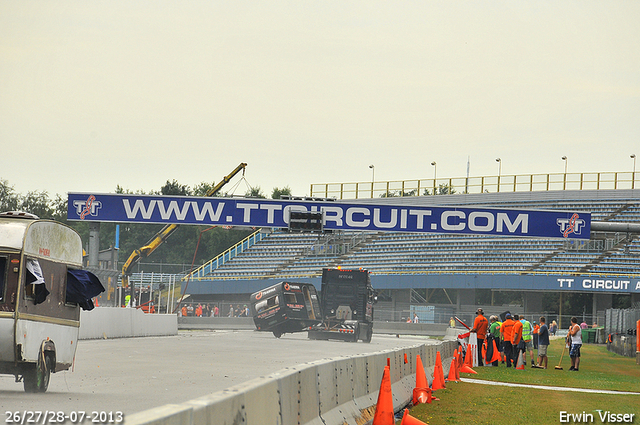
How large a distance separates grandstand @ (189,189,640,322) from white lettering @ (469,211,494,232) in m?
16.3

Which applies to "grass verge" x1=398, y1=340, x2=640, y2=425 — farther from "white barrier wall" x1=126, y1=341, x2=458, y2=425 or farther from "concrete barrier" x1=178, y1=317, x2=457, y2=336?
"concrete barrier" x1=178, y1=317, x2=457, y2=336

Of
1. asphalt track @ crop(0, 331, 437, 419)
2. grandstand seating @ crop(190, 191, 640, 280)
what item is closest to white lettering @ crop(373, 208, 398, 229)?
asphalt track @ crop(0, 331, 437, 419)

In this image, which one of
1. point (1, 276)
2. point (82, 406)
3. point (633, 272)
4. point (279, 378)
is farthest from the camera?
point (633, 272)

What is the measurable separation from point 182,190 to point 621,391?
92413mm

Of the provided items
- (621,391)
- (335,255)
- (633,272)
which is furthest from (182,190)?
(621,391)

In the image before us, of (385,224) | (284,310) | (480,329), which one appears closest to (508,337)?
(480,329)

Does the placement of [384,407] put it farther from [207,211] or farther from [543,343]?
[207,211]

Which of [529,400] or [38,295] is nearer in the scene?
[38,295]

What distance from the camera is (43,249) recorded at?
1225cm

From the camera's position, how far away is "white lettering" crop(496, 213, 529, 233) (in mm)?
38125

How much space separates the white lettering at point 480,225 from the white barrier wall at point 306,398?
24.6m

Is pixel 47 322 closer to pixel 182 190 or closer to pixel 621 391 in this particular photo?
pixel 621 391

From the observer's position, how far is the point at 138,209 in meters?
39.6

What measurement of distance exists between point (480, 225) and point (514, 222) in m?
1.52
